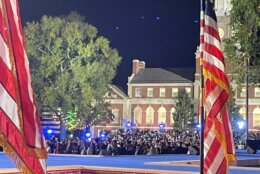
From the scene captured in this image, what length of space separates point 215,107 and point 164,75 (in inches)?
3203

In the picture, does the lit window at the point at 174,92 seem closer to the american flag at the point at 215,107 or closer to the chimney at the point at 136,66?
the chimney at the point at 136,66

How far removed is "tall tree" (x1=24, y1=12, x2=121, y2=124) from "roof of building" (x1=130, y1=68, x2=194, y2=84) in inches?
1586

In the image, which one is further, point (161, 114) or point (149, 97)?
point (149, 97)

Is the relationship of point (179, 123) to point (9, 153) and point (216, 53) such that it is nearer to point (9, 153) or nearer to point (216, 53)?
point (216, 53)

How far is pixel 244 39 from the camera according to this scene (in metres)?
20.6

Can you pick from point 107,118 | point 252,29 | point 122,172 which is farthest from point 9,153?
point 107,118

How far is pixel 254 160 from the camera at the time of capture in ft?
95.0

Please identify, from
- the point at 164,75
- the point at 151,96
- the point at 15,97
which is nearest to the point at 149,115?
the point at 151,96

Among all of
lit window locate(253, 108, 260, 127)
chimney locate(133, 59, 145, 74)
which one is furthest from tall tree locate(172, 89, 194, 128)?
chimney locate(133, 59, 145, 74)

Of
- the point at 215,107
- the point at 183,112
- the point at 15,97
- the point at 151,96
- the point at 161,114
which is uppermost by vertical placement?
the point at 151,96

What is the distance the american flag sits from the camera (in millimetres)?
10289

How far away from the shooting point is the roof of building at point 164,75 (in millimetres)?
90125

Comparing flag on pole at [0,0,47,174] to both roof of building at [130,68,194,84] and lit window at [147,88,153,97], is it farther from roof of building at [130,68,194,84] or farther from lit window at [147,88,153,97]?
lit window at [147,88,153,97]

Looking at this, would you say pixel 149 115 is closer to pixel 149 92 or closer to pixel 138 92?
pixel 149 92
